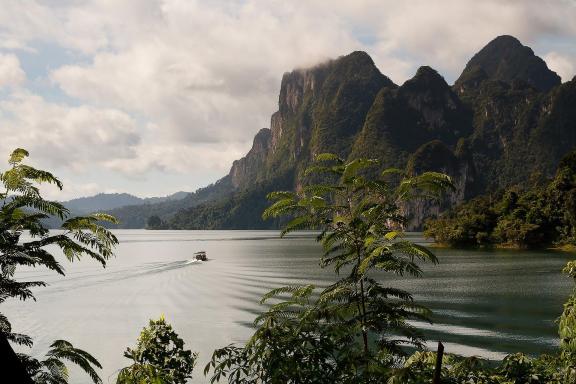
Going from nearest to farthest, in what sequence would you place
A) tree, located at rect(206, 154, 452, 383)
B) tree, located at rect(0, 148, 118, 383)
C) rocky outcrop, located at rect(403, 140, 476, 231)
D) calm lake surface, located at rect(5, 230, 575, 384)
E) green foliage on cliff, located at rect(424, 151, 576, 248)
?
tree, located at rect(206, 154, 452, 383)
tree, located at rect(0, 148, 118, 383)
calm lake surface, located at rect(5, 230, 575, 384)
green foliage on cliff, located at rect(424, 151, 576, 248)
rocky outcrop, located at rect(403, 140, 476, 231)

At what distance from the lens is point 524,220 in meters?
76.9

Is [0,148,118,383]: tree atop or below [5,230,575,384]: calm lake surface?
atop

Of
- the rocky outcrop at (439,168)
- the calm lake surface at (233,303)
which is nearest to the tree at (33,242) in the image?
the calm lake surface at (233,303)

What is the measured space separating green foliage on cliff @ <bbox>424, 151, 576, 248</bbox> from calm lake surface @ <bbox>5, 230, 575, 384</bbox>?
9.34 m

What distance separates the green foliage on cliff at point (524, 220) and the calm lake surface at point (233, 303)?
9.34m

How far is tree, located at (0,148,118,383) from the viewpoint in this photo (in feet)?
17.4

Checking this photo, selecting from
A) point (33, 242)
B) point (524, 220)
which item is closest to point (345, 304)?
point (33, 242)

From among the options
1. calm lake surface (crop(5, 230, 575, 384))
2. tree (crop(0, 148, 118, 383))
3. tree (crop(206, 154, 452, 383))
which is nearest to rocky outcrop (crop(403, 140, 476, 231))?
calm lake surface (crop(5, 230, 575, 384))

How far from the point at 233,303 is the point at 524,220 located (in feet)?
185

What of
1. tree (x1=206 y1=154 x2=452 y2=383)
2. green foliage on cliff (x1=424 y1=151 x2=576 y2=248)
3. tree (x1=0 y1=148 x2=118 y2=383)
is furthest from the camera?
green foliage on cliff (x1=424 y1=151 x2=576 y2=248)

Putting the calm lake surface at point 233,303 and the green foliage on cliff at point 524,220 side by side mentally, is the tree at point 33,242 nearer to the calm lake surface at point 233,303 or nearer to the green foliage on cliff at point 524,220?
the calm lake surface at point 233,303

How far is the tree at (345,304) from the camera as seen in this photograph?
174 inches

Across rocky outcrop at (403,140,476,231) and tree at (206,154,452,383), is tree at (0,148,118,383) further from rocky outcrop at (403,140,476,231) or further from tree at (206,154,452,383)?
rocky outcrop at (403,140,476,231)

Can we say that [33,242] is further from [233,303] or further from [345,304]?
[233,303]
